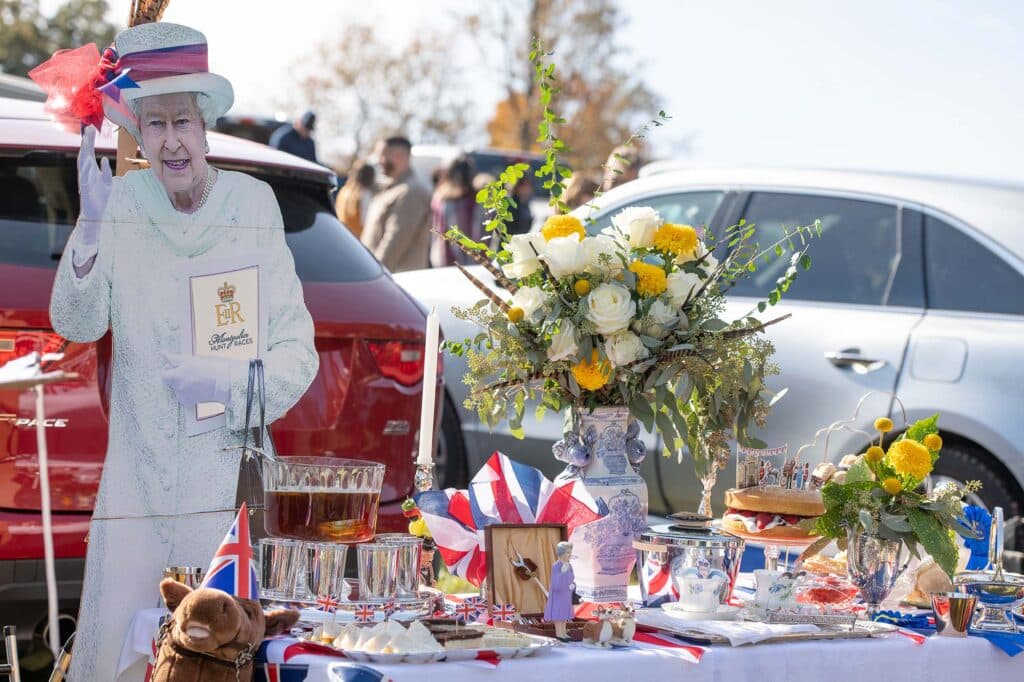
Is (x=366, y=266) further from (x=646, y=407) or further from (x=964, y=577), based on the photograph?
(x=964, y=577)

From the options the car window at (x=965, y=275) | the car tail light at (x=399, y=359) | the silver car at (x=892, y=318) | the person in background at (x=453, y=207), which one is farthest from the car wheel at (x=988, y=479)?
the person in background at (x=453, y=207)

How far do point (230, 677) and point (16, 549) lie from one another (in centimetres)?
141

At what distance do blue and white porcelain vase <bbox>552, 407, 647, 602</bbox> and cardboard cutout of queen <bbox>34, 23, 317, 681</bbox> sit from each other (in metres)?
0.68

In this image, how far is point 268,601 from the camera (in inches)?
105

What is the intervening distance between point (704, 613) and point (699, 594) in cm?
4

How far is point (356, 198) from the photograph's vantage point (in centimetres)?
1057

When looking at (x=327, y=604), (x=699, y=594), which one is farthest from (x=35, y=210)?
(x=699, y=594)

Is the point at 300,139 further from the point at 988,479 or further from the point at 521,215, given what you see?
the point at 988,479

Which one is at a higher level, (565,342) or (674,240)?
(674,240)

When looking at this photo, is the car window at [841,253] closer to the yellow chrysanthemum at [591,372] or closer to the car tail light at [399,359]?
the car tail light at [399,359]

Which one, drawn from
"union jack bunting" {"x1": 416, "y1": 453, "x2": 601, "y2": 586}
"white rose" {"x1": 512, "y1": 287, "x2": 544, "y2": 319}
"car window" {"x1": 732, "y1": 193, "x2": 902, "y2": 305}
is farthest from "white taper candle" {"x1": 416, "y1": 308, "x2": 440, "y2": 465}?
"car window" {"x1": 732, "y1": 193, "x2": 902, "y2": 305}

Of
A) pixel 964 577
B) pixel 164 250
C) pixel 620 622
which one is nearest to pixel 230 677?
pixel 620 622

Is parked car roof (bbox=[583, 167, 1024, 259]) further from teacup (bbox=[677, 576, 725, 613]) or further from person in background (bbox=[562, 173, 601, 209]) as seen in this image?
teacup (bbox=[677, 576, 725, 613])

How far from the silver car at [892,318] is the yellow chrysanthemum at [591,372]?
2.50m
